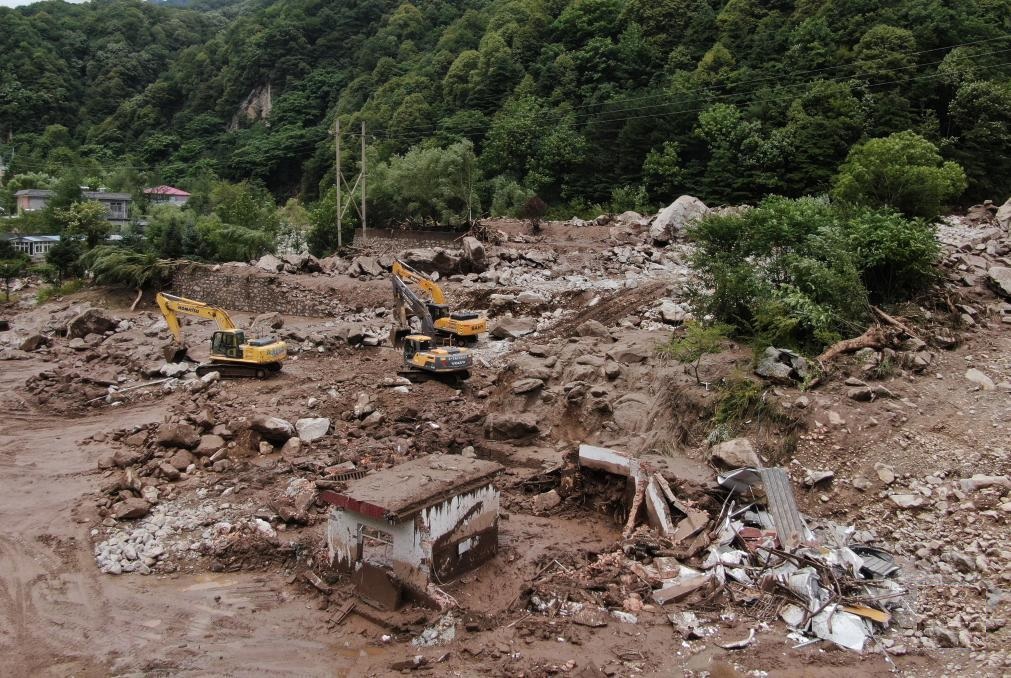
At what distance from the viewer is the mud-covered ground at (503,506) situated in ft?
23.3

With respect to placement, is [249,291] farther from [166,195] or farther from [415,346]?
[166,195]

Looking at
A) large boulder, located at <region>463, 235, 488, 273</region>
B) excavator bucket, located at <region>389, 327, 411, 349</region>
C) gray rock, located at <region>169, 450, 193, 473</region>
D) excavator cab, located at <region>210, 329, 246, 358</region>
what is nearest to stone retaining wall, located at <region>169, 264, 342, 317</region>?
large boulder, located at <region>463, 235, 488, 273</region>

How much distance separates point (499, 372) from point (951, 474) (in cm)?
854

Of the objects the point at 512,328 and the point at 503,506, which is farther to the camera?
the point at 512,328

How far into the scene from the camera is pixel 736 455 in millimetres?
9758

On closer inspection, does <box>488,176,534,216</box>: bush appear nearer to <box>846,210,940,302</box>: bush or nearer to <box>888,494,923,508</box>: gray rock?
<box>846,210,940,302</box>: bush

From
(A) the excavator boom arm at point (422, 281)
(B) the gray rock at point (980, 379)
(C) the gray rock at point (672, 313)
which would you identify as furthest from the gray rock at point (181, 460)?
(B) the gray rock at point (980, 379)

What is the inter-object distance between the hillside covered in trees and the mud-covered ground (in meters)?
19.6

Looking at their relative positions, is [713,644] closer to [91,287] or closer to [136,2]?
[91,287]

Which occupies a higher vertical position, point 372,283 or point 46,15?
point 46,15

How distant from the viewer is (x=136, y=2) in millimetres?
92250

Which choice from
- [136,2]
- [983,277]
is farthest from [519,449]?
[136,2]

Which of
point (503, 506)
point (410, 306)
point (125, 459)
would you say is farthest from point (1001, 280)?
point (125, 459)

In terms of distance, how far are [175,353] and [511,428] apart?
935 centimetres
